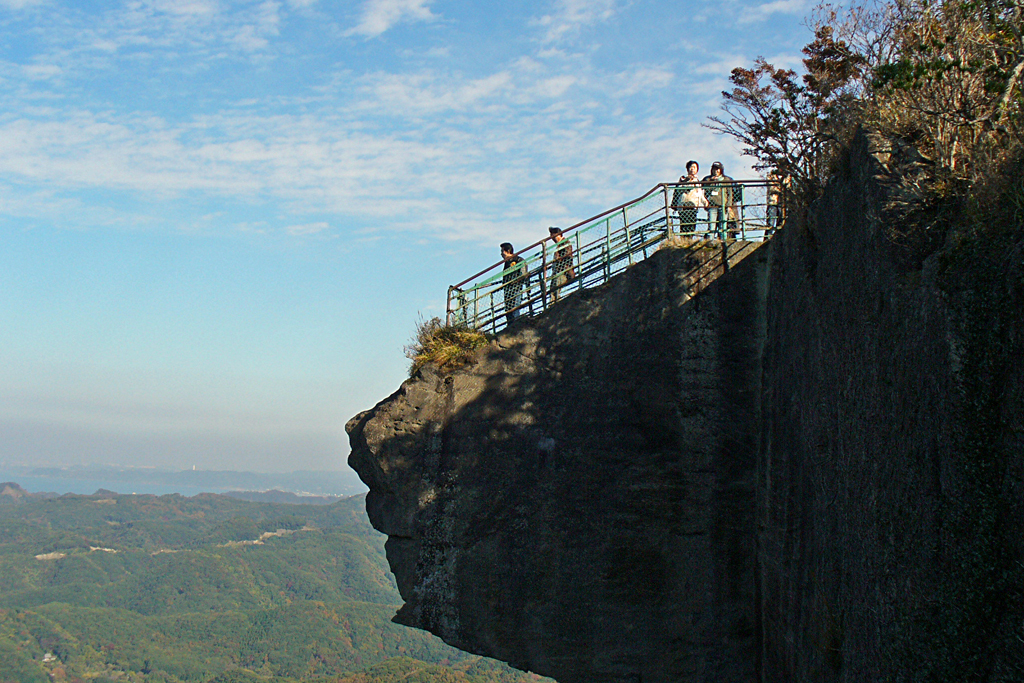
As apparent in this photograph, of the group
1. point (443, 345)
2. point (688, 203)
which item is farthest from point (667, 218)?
point (443, 345)

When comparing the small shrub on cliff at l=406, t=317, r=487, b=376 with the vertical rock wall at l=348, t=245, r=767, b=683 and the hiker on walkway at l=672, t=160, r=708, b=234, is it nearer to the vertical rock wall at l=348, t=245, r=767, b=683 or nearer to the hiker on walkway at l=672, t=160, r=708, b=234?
the vertical rock wall at l=348, t=245, r=767, b=683

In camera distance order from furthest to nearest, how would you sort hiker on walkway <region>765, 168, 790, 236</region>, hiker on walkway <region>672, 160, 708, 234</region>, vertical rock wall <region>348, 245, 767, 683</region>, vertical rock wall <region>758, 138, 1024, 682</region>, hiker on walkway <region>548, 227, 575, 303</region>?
hiker on walkway <region>548, 227, 575, 303</region>
hiker on walkway <region>672, 160, 708, 234</region>
vertical rock wall <region>348, 245, 767, 683</region>
hiker on walkway <region>765, 168, 790, 236</region>
vertical rock wall <region>758, 138, 1024, 682</region>

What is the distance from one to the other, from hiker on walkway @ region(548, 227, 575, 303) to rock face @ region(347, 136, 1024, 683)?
45 centimetres

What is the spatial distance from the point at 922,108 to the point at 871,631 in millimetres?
4823

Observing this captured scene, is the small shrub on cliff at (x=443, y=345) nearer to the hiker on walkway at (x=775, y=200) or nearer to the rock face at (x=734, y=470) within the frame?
the rock face at (x=734, y=470)

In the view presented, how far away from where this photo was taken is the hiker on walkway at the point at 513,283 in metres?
14.6

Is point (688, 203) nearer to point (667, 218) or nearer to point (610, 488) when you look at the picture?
point (667, 218)

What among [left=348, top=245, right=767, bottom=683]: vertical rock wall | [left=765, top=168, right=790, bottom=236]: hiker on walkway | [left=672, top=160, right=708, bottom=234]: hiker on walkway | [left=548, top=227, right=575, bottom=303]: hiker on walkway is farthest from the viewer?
[left=548, top=227, right=575, bottom=303]: hiker on walkway

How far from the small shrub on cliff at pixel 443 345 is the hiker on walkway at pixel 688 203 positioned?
3.97m

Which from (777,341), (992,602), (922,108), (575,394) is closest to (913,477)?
(992,602)

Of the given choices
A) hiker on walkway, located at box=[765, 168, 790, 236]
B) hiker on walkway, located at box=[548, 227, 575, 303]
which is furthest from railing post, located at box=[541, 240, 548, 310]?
hiker on walkway, located at box=[765, 168, 790, 236]

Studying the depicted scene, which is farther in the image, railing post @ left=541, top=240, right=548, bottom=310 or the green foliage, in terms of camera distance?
railing post @ left=541, top=240, right=548, bottom=310

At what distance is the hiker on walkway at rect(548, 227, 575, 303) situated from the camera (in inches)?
547

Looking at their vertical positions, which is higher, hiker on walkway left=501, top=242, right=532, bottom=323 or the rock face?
hiker on walkway left=501, top=242, right=532, bottom=323
